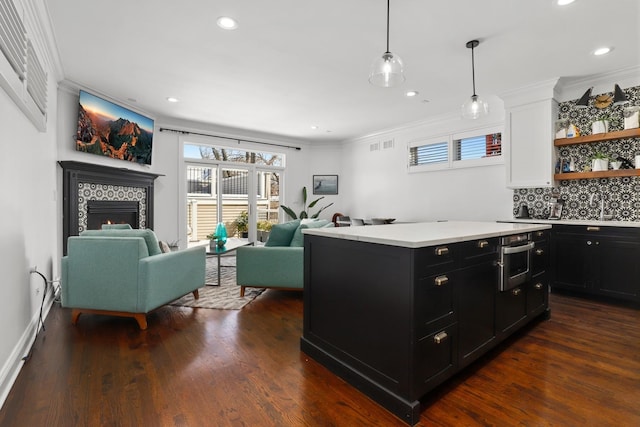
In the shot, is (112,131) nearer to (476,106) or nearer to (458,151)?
(476,106)

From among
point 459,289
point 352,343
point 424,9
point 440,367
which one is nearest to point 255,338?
point 352,343

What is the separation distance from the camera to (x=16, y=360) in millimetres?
2023

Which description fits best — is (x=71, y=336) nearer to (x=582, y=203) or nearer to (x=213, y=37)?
(x=213, y=37)

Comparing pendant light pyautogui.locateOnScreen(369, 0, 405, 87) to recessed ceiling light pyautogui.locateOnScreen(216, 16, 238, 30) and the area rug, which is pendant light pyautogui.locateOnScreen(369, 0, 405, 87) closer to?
recessed ceiling light pyautogui.locateOnScreen(216, 16, 238, 30)

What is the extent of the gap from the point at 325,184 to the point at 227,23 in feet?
17.1

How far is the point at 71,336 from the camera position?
99.9 inches

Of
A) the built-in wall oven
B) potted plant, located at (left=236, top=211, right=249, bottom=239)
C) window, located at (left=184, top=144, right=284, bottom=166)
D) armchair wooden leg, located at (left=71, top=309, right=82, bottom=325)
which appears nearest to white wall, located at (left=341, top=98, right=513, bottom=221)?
window, located at (left=184, top=144, right=284, bottom=166)

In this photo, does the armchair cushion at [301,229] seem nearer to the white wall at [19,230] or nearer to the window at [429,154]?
the white wall at [19,230]

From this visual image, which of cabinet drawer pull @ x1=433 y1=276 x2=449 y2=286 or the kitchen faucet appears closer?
cabinet drawer pull @ x1=433 y1=276 x2=449 y2=286

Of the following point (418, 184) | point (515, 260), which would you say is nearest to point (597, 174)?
point (515, 260)

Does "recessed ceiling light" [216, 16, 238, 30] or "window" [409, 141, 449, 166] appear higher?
"recessed ceiling light" [216, 16, 238, 30]

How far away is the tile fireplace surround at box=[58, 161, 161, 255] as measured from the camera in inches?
165

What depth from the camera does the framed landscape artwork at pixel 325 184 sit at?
25.4 feet

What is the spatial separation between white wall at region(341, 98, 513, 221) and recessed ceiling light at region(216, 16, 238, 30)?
392 centimetres
